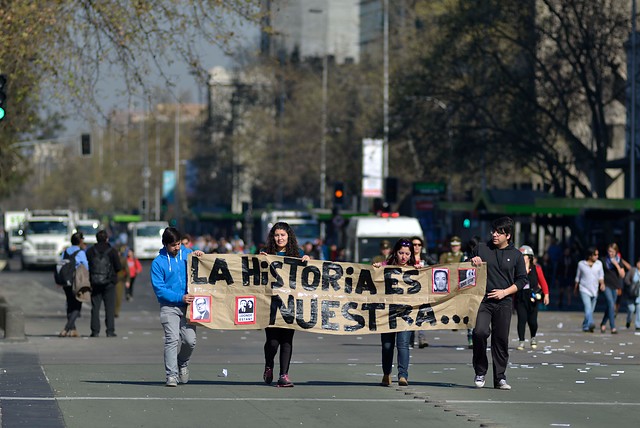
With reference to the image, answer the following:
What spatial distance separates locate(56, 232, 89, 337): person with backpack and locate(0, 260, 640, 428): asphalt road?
0.42 metres

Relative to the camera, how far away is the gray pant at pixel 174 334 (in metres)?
15.7

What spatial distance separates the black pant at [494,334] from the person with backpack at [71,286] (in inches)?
419

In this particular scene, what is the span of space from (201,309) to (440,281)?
9.04ft

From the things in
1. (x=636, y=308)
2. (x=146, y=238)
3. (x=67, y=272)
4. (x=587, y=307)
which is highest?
(x=67, y=272)

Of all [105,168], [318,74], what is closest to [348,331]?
[318,74]

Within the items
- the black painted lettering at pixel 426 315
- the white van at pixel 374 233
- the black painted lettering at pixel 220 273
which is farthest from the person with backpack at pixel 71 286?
the white van at pixel 374 233

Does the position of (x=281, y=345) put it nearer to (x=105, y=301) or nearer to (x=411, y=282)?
(x=411, y=282)

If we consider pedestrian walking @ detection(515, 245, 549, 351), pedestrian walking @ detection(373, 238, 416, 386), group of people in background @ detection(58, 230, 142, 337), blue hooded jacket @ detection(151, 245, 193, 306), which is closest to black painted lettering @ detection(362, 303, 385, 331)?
pedestrian walking @ detection(373, 238, 416, 386)

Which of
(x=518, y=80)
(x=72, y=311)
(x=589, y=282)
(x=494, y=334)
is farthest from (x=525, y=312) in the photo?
(x=518, y=80)

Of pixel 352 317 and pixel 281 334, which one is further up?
pixel 352 317

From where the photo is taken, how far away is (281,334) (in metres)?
16.1

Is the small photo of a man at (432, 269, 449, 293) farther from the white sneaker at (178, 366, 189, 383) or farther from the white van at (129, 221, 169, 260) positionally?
the white van at (129, 221, 169, 260)

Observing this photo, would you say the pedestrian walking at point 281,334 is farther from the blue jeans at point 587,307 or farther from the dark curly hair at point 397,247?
the blue jeans at point 587,307

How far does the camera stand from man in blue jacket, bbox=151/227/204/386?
15750 millimetres
